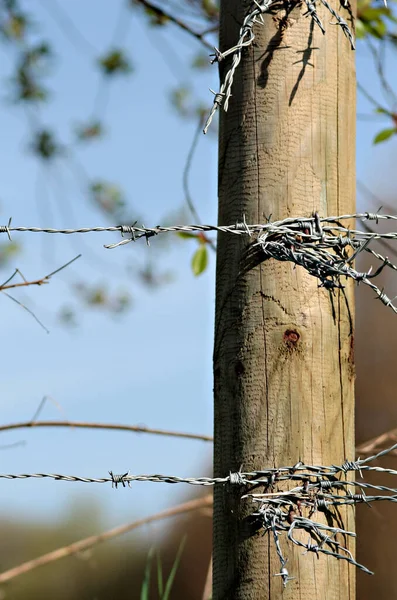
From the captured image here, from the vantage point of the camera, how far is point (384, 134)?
9.78ft

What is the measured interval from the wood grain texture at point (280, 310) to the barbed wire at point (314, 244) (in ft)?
0.09

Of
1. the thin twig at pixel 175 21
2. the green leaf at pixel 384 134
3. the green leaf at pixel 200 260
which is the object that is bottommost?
the green leaf at pixel 200 260

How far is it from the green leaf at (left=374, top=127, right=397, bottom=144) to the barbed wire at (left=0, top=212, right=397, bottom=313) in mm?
1488

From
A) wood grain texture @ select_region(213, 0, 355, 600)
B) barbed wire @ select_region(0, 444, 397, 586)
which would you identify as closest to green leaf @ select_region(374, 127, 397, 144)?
wood grain texture @ select_region(213, 0, 355, 600)

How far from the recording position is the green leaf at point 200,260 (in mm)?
2660

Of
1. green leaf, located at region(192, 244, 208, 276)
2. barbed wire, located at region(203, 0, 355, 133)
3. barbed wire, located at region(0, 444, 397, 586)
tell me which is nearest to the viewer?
barbed wire, located at region(0, 444, 397, 586)

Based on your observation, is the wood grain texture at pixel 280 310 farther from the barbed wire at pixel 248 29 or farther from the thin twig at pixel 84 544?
the thin twig at pixel 84 544

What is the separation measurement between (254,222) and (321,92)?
1.00 feet

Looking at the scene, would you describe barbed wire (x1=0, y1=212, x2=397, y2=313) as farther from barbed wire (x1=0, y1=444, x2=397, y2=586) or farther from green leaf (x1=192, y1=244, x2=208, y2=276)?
green leaf (x1=192, y1=244, x2=208, y2=276)

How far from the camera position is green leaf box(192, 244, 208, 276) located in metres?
2.66

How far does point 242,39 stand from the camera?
1623 mm

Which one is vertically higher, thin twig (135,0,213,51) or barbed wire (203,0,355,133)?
thin twig (135,0,213,51)

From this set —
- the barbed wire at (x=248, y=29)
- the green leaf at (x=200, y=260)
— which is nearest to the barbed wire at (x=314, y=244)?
the barbed wire at (x=248, y=29)

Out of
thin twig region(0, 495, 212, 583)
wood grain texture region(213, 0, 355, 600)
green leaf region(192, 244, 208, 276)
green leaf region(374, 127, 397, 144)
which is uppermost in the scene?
green leaf region(374, 127, 397, 144)
